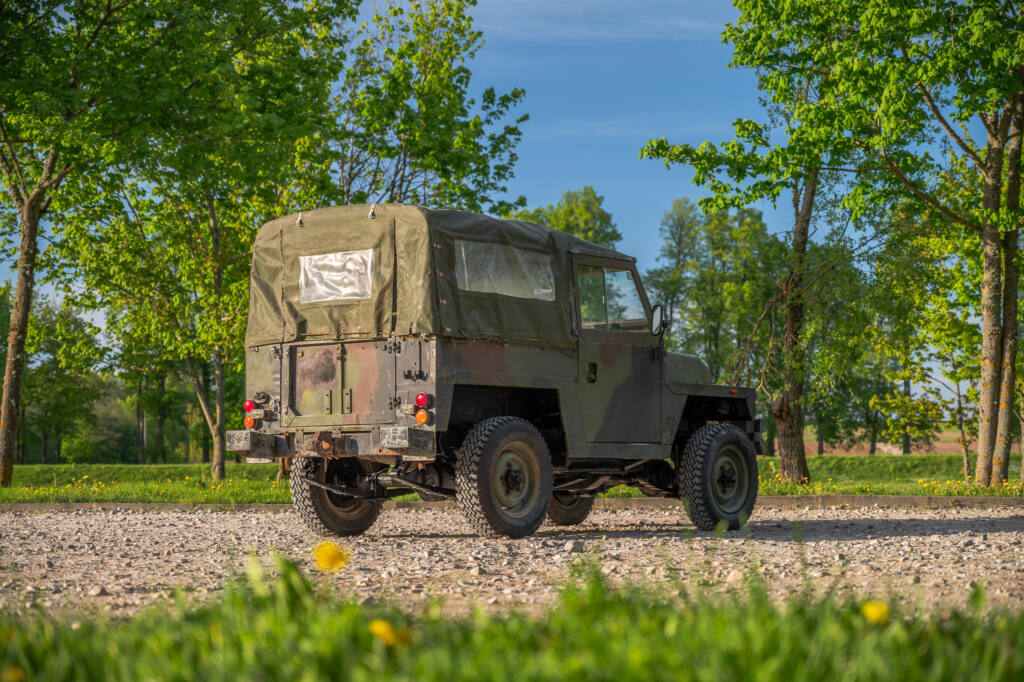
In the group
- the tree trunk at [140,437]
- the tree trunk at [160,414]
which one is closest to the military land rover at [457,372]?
the tree trunk at [160,414]

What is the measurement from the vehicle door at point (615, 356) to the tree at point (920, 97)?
24.6 feet

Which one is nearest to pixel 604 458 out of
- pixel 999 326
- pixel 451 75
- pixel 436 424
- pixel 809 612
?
pixel 436 424

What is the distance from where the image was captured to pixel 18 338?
18984 millimetres

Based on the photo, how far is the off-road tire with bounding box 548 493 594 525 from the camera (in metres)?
12.2

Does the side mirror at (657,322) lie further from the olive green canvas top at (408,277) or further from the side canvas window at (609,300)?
the olive green canvas top at (408,277)

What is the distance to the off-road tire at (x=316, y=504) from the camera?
1041 cm

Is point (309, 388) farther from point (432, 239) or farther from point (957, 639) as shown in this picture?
point (957, 639)

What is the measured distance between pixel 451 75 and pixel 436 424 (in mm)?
17415

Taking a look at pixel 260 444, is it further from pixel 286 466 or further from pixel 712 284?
pixel 712 284

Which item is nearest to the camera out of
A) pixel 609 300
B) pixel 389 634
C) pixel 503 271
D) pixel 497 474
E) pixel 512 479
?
pixel 389 634

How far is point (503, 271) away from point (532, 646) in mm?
6983

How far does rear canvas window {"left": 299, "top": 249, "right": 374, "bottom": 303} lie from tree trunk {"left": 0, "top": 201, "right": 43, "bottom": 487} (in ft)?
33.7

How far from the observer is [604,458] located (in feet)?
35.3

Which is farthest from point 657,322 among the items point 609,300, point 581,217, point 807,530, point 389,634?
point 581,217
